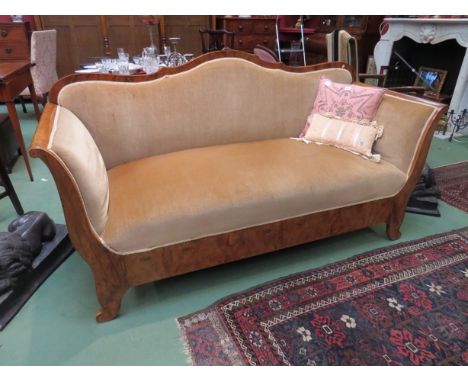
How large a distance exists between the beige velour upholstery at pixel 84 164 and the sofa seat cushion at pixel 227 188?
62 millimetres

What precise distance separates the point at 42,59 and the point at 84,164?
265 centimetres

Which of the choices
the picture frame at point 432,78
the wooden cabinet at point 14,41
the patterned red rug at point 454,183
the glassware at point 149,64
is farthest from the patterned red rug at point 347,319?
the wooden cabinet at point 14,41

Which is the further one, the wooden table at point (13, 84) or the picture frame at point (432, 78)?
the picture frame at point (432, 78)

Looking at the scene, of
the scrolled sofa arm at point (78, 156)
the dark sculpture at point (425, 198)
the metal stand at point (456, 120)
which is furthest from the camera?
the metal stand at point (456, 120)

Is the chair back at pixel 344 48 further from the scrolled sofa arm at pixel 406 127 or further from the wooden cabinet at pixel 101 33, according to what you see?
the wooden cabinet at pixel 101 33

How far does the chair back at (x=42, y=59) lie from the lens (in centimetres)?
293

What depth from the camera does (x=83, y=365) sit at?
1083 mm

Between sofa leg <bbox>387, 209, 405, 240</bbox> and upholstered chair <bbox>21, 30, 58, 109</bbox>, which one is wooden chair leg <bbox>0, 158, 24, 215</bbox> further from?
sofa leg <bbox>387, 209, 405, 240</bbox>

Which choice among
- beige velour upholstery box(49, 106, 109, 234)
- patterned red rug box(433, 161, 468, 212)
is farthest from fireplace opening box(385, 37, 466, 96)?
beige velour upholstery box(49, 106, 109, 234)

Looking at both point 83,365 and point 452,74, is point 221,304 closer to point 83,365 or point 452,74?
point 83,365

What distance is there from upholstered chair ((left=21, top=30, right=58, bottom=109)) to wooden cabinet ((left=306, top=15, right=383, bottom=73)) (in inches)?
121

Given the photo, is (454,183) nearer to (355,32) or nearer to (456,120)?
(456,120)
